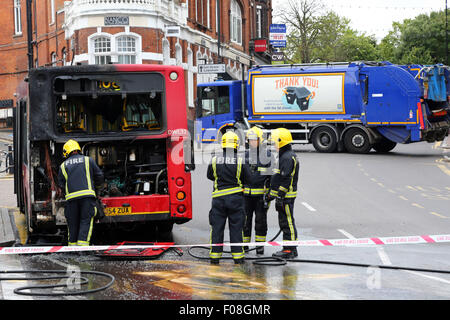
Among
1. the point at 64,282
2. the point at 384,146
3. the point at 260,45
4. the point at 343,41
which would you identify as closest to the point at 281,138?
the point at 64,282

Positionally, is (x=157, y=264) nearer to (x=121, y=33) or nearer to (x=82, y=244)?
(x=82, y=244)

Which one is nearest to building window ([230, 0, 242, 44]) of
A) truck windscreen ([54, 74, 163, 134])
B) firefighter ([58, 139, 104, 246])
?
truck windscreen ([54, 74, 163, 134])

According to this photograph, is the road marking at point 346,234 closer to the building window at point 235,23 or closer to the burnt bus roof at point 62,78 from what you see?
the burnt bus roof at point 62,78

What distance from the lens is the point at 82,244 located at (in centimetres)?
899

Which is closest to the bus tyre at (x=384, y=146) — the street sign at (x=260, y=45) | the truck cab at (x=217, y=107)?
the truck cab at (x=217, y=107)

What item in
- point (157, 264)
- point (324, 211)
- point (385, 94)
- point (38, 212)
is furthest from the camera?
point (385, 94)

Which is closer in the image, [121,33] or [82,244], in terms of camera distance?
[82,244]

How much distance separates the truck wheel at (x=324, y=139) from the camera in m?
27.2

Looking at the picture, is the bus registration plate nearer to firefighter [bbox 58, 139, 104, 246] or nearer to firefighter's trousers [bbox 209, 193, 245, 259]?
firefighter [bbox 58, 139, 104, 246]

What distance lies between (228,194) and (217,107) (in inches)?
882

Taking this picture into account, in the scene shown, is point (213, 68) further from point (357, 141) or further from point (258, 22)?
point (258, 22)

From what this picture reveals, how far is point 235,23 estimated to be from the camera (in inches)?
2089
